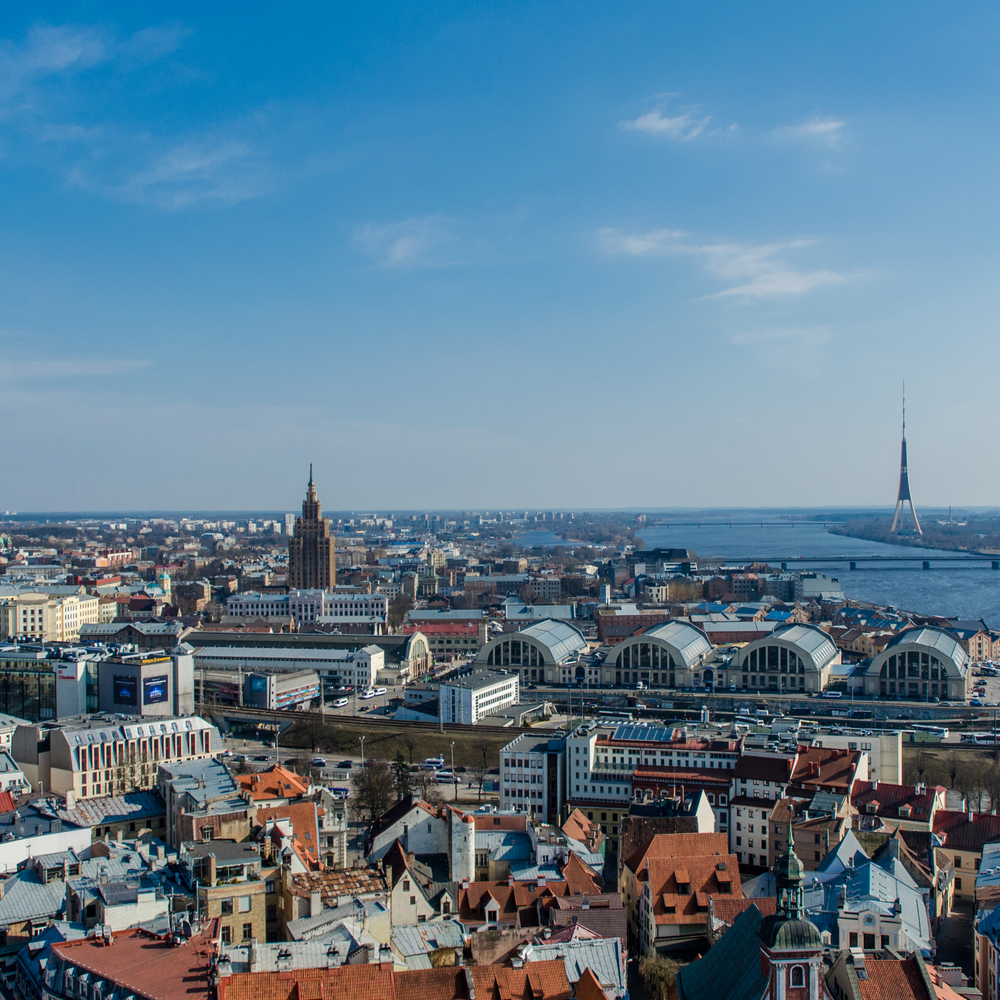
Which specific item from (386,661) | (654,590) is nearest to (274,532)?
(654,590)

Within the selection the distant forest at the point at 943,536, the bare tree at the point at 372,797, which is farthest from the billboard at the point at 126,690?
the distant forest at the point at 943,536

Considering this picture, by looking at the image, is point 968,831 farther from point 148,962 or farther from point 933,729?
point 933,729

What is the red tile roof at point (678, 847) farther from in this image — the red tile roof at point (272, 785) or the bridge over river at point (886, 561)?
the bridge over river at point (886, 561)

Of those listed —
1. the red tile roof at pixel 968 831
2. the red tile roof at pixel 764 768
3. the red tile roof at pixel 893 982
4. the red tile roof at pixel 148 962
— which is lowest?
the red tile roof at pixel 968 831

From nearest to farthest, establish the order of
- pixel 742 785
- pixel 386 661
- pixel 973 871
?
pixel 973 871
pixel 742 785
pixel 386 661

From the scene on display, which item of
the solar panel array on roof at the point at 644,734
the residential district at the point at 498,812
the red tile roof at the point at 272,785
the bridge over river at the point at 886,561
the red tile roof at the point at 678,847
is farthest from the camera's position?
the bridge over river at the point at 886,561

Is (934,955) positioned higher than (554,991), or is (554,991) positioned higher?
(554,991)

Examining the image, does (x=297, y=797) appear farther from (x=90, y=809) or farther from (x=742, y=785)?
(x=742, y=785)
